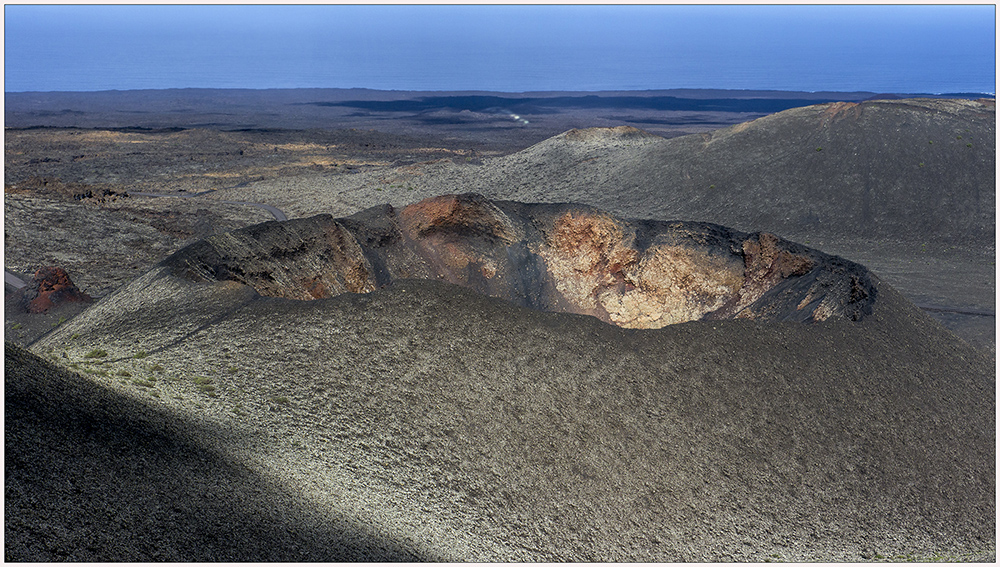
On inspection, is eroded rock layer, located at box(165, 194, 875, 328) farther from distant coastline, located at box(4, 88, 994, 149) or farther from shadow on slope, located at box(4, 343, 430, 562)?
distant coastline, located at box(4, 88, 994, 149)

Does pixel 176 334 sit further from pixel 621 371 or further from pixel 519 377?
pixel 621 371

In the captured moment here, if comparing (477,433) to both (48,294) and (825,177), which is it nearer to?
(48,294)

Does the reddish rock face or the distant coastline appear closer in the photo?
the reddish rock face

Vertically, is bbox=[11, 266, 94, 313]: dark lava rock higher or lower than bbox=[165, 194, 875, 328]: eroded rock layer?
lower

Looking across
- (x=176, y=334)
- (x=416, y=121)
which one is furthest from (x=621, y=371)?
(x=416, y=121)

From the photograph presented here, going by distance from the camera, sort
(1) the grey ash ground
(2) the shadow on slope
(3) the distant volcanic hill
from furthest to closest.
Result: (3) the distant volcanic hill < (1) the grey ash ground < (2) the shadow on slope

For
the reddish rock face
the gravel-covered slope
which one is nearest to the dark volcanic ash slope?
the gravel-covered slope
